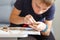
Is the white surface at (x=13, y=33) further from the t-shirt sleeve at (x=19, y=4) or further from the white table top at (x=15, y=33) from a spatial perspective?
the t-shirt sleeve at (x=19, y=4)

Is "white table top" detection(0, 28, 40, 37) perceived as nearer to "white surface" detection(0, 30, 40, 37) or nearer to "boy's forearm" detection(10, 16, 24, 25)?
"white surface" detection(0, 30, 40, 37)

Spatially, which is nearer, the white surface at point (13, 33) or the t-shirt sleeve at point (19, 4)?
the white surface at point (13, 33)

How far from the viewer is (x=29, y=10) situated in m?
0.89

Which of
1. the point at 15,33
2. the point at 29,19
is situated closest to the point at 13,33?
the point at 15,33

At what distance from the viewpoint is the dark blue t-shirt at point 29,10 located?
85 centimetres

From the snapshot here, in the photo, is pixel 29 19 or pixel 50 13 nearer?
pixel 29 19

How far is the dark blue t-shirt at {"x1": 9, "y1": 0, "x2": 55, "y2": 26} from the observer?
85 cm

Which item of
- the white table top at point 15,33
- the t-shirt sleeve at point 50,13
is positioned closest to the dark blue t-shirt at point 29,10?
the t-shirt sleeve at point 50,13

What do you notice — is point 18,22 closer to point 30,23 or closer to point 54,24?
point 30,23

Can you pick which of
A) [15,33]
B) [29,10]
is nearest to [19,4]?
[29,10]

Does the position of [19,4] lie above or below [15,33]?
above

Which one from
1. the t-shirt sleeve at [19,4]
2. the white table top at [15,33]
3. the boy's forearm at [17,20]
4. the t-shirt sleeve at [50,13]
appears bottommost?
the white table top at [15,33]

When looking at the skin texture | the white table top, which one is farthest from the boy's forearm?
the white table top

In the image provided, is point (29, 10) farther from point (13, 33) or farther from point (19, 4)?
point (13, 33)
